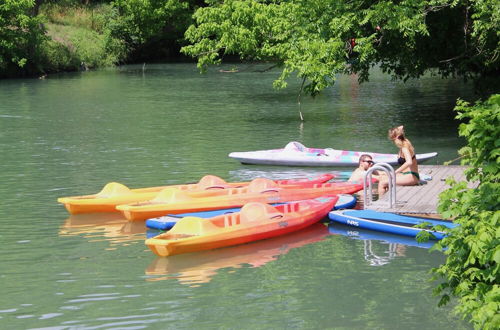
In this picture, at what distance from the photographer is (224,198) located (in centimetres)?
1400

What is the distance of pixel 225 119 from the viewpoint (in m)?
27.5

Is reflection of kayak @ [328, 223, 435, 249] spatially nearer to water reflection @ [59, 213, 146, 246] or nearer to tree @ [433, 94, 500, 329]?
water reflection @ [59, 213, 146, 246]

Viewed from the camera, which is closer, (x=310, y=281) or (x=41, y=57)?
Answer: (x=310, y=281)

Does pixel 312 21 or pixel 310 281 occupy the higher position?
pixel 312 21

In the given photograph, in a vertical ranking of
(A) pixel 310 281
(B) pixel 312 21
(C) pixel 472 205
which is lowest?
(A) pixel 310 281

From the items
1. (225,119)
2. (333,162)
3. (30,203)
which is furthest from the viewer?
(225,119)

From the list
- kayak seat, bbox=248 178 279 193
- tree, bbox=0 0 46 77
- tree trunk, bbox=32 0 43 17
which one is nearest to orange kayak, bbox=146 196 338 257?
kayak seat, bbox=248 178 279 193

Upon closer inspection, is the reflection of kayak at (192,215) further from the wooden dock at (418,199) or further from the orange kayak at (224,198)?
the wooden dock at (418,199)

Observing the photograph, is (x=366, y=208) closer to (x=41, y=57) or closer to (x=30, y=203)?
(x=30, y=203)

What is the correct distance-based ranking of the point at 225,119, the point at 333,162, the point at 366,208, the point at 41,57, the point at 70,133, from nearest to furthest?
the point at 366,208, the point at 333,162, the point at 70,133, the point at 225,119, the point at 41,57

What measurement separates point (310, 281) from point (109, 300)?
7.77ft

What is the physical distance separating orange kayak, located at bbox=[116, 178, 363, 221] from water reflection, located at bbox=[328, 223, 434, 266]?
4.52 ft

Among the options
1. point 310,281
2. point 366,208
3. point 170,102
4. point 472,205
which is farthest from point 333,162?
point 170,102

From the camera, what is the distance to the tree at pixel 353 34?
18516 millimetres
